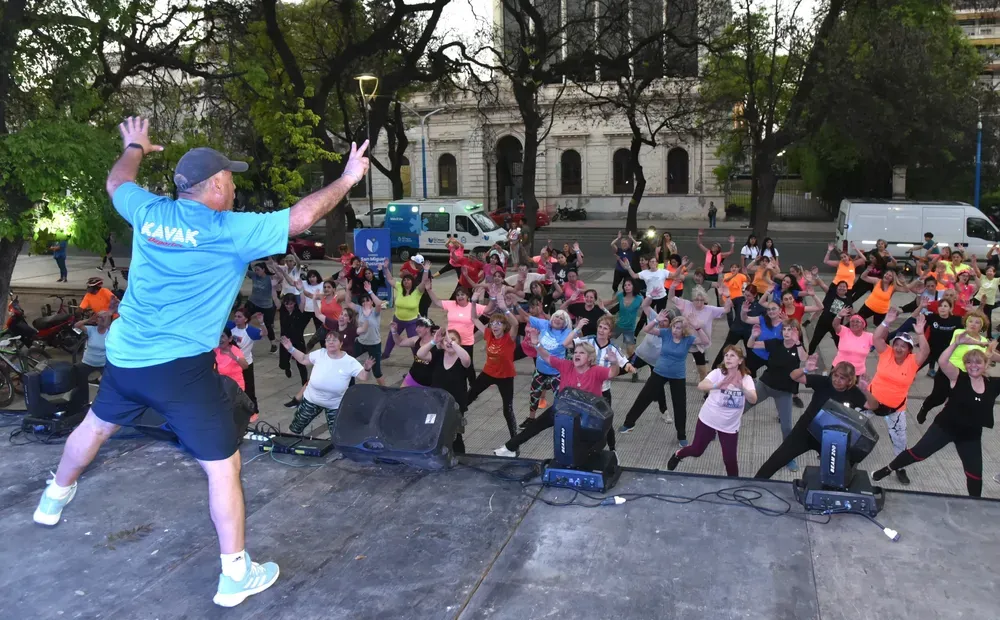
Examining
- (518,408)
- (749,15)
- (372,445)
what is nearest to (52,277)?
(518,408)

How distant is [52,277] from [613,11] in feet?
59.2

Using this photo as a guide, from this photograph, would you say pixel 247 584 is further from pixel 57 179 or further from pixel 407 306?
pixel 407 306

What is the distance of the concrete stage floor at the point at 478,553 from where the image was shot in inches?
143

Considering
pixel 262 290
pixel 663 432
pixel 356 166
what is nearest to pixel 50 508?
pixel 356 166

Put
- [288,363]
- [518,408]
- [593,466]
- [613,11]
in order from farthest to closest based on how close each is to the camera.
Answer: [613,11]
[288,363]
[518,408]
[593,466]

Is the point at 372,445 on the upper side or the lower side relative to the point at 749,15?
lower

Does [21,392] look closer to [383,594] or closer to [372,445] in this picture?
[372,445]

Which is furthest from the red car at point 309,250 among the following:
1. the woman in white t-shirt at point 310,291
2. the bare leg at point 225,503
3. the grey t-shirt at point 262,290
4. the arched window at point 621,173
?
the bare leg at point 225,503

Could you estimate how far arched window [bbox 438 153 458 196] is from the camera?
160ft

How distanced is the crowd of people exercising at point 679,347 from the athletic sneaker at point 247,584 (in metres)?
3.63

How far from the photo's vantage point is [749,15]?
22.7 meters

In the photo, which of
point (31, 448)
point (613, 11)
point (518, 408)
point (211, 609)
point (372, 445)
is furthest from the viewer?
point (613, 11)

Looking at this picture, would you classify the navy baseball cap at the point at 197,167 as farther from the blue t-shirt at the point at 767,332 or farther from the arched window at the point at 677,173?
the arched window at the point at 677,173

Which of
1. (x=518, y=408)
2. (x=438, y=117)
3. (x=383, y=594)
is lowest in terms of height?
(x=518, y=408)
